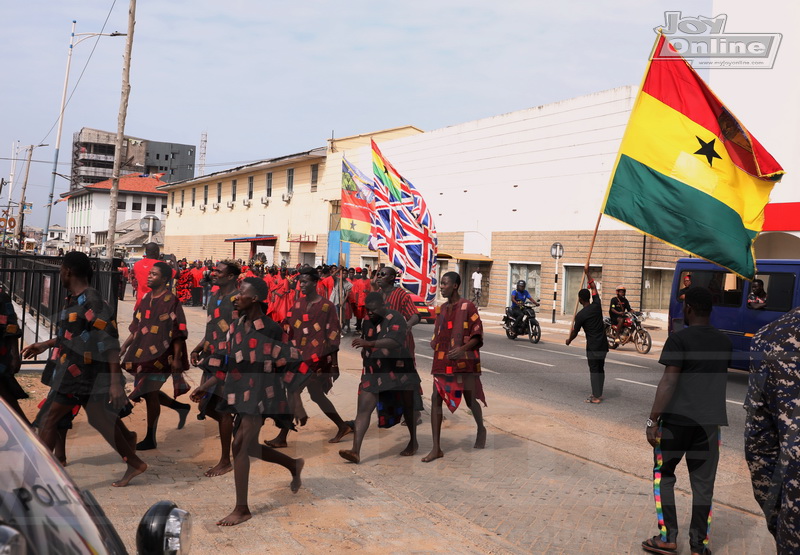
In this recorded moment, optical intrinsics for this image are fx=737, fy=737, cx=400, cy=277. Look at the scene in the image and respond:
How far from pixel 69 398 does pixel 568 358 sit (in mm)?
11751

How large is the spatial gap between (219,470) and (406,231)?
28.3ft

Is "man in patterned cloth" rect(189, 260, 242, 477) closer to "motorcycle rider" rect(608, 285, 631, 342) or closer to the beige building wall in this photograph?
"motorcycle rider" rect(608, 285, 631, 342)

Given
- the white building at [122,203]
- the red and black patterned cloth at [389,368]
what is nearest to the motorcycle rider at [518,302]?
the red and black patterned cloth at [389,368]

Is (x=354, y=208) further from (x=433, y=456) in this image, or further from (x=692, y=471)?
(x=692, y=471)

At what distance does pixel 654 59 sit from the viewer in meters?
8.47

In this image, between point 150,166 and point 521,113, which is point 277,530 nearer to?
point 521,113

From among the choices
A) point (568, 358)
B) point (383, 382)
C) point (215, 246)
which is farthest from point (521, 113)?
point (215, 246)

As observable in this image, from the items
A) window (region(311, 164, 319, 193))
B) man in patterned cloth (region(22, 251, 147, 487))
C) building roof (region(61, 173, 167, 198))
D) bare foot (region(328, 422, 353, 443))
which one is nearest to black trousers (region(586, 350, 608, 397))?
bare foot (region(328, 422, 353, 443))

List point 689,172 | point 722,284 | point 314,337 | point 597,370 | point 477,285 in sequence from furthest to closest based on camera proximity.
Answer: point 477,285, point 722,284, point 597,370, point 689,172, point 314,337

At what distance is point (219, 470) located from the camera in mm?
6152

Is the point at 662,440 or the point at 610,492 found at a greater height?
the point at 662,440

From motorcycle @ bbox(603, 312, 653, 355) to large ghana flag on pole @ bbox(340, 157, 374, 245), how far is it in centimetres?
672

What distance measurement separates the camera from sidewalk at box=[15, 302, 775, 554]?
482 centimetres

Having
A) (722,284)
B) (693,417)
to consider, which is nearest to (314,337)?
(693,417)
